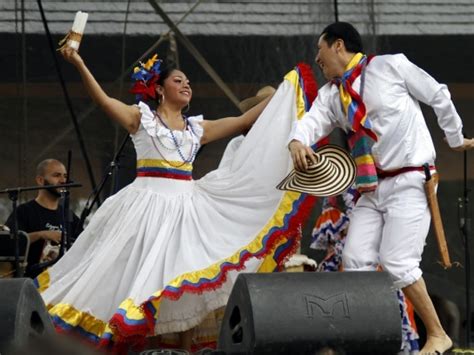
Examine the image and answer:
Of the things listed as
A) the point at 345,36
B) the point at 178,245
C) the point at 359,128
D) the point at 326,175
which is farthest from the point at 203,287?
the point at 345,36

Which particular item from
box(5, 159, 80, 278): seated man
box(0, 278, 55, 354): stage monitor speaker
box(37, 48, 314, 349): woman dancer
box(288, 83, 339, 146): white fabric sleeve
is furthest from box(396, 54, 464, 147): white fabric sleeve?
box(5, 159, 80, 278): seated man

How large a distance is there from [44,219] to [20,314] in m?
3.40

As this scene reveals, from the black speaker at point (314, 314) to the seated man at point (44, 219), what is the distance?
113 inches

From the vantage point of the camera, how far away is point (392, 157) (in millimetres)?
6363

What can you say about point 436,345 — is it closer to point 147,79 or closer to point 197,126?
point 197,126

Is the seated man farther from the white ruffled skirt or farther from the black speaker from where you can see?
the black speaker

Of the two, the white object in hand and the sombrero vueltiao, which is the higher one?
the white object in hand

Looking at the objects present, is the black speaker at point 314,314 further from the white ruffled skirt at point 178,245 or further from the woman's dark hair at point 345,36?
the woman's dark hair at point 345,36

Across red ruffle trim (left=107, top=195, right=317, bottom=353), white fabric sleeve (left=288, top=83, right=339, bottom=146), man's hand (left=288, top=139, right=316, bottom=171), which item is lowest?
red ruffle trim (left=107, top=195, right=317, bottom=353)

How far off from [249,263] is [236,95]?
3103 millimetres

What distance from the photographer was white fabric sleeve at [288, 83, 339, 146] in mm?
6422

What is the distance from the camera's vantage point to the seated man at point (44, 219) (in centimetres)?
826

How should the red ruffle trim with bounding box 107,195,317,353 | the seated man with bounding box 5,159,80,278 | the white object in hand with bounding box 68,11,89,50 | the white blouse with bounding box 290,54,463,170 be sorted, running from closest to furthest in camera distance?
the white blouse with bounding box 290,54,463,170 < the red ruffle trim with bounding box 107,195,317,353 < the white object in hand with bounding box 68,11,89,50 < the seated man with bounding box 5,159,80,278

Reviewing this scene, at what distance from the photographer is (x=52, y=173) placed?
8.81 metres
